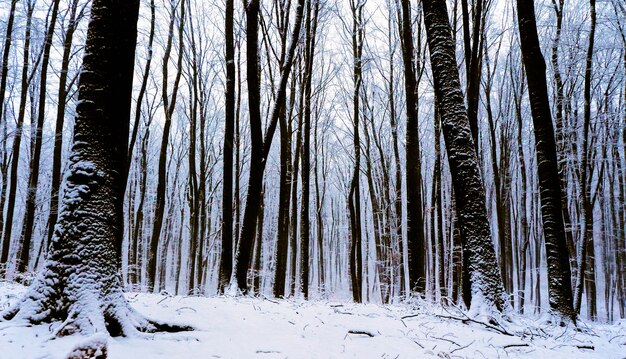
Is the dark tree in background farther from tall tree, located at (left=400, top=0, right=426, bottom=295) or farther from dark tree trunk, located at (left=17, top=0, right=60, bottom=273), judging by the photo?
dark tree trunk, located at (left=17, top=0, right=60, bottom=273)

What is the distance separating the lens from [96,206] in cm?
258

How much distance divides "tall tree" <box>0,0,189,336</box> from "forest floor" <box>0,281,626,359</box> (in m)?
0.17

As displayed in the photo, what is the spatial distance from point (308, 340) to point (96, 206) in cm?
182

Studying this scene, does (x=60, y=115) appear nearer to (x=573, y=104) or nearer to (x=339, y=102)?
(x=339, y=102)

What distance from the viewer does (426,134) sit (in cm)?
1905

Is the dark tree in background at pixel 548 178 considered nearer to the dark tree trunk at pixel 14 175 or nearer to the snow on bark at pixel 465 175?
the snow on bark at pixel 465 175

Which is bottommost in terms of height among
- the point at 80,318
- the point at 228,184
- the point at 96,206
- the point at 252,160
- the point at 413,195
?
the point at 80,318

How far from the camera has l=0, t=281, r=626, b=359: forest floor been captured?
2129mm

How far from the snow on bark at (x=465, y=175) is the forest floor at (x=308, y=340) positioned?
1.25ft

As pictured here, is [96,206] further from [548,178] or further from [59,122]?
[59,122]

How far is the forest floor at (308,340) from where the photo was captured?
2129 mm

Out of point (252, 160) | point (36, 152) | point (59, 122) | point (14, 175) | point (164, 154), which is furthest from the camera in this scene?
point (164, 154)

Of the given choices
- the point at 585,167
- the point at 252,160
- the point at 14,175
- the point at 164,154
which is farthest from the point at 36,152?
the point at 585,167

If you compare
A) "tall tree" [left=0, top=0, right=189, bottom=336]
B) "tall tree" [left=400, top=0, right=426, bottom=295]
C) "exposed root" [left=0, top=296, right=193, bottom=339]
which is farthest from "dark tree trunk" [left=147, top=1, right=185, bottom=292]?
"exposed root" [left=0, top=296, right=193, bottom=339]
